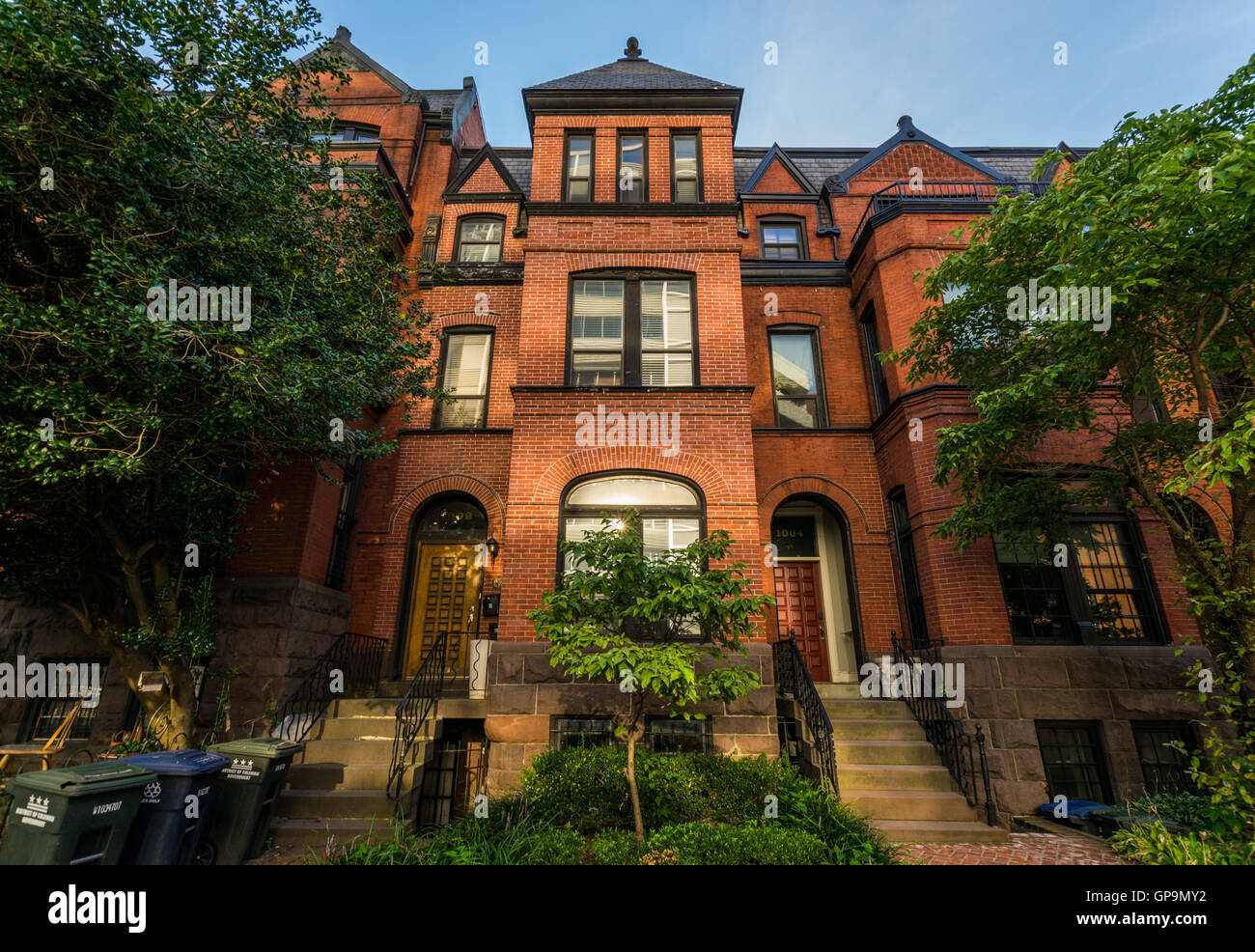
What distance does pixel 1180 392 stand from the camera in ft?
24.3

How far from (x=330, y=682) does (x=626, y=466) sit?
19.6ft

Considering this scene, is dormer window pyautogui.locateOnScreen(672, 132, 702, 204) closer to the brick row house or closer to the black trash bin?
the brick row house

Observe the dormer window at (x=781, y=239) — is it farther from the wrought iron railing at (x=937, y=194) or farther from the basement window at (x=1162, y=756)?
the basement window at (x=1162, y=756)

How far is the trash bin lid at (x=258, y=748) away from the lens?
591 centimetres

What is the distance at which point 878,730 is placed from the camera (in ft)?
26.4

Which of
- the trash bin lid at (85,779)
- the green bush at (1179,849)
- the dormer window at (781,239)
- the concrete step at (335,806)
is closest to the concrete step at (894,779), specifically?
the green bush at (1179,849)

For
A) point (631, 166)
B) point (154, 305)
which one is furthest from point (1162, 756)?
point (154, 305)

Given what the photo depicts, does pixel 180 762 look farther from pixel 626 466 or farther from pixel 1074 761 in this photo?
pixel 1074 761

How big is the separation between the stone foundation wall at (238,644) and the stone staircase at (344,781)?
1.27m

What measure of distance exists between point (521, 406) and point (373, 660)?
527 centimetres

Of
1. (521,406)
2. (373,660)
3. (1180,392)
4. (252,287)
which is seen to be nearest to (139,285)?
(252,287)

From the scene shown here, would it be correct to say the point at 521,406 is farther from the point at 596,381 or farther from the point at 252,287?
the point at 252,287

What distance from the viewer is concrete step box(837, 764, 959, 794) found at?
23.5 ft

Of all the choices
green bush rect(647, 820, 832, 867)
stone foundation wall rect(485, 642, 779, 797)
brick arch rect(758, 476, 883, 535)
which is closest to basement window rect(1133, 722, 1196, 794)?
brick arch rect(758, 476, 883, 535)
